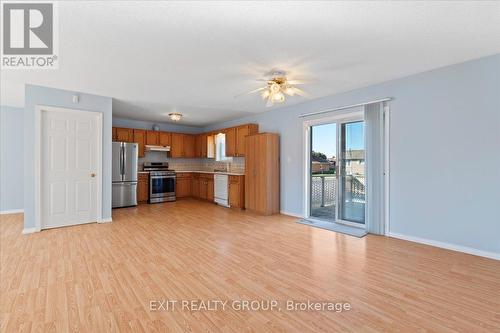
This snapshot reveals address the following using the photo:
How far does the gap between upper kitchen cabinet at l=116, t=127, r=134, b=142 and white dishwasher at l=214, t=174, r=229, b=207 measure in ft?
9.46

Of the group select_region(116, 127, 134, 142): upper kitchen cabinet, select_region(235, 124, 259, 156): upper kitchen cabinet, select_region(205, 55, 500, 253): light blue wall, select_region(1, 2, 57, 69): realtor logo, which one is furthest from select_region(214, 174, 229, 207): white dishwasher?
select_region(1, 2, 57, 69): realtor logo

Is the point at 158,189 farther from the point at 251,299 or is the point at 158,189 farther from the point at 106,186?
the point at 251,299

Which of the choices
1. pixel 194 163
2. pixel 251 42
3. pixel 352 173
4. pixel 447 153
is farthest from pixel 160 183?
pixel 447 153

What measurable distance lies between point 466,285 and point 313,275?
1513mm

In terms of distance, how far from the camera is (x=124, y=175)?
20.8 feet

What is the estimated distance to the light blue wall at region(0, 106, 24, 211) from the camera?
581 centimetres

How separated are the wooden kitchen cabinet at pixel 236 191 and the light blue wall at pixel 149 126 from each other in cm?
326

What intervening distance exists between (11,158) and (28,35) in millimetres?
5075

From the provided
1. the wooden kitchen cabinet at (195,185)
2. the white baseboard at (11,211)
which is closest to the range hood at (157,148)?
the wooden kitchen cabinet at (195,185)

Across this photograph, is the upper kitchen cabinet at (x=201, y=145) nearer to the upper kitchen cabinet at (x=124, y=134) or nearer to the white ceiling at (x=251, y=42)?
the upper kitchen cabinet at (x=124, y=134)

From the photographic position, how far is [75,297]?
219 cm

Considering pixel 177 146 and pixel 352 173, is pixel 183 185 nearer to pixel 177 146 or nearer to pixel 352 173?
pixel 177 146

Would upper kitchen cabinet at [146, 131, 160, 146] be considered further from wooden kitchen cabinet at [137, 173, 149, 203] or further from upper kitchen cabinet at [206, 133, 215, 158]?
upper kitchen cabinet at [206, 133, 215, 158]

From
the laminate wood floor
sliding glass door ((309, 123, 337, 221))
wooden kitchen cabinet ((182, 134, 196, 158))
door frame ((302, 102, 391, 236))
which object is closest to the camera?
the laminate wood floor
